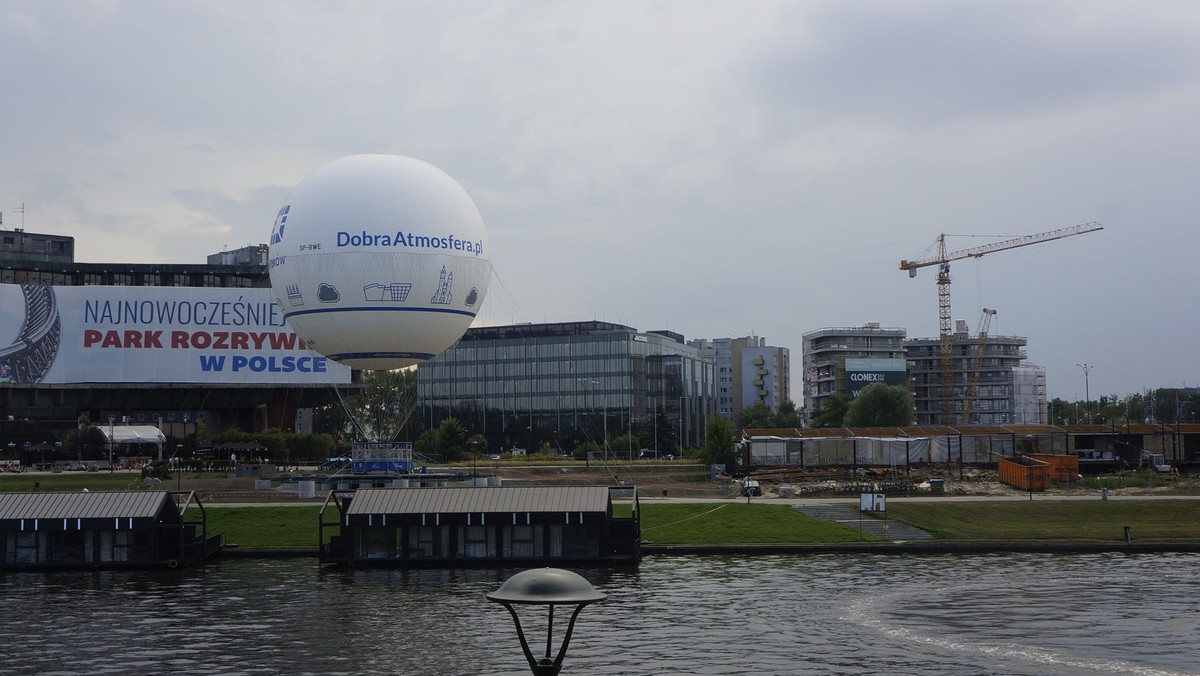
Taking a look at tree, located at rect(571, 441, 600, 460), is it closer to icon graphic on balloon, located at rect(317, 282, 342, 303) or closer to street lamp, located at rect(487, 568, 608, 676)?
icon graphic on balloon, located at rect(317, 282, 342, 303)

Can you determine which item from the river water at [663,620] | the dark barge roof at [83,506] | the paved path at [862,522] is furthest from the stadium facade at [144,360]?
the river water at [663,620]

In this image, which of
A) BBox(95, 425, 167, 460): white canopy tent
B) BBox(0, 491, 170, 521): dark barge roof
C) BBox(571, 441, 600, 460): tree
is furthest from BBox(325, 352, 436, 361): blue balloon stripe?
BBox(571, 441, 600, 460): tree

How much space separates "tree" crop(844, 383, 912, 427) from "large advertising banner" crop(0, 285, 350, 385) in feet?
241

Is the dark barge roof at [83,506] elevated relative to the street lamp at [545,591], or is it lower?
lower

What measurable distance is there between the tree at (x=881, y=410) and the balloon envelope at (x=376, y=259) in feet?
321

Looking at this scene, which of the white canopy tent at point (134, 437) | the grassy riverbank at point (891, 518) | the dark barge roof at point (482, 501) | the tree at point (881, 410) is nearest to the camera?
the dark barge roof at point (482, 501)

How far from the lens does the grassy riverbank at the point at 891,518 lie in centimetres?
5891

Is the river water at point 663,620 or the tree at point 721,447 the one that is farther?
the tree at point 721,447

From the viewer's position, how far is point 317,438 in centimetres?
12619

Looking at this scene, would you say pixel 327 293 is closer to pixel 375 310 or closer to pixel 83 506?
pixel 375 310

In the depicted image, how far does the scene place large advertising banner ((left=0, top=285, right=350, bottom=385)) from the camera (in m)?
140

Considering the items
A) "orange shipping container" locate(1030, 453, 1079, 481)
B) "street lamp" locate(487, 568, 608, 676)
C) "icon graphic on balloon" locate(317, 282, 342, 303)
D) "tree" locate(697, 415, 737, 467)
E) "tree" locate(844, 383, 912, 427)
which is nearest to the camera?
"street lamp" locate(487, 568, 608, 676)

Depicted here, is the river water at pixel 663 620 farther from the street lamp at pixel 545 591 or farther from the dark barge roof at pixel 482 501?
the street lamp at pixel 545 591

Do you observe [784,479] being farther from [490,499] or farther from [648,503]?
[490,499]
